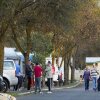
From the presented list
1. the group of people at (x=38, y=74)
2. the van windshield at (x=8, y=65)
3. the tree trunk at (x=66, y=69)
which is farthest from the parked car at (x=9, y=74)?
the tree trunk at (x=66, y=69)

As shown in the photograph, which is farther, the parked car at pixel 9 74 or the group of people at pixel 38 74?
the parked car at pixel 9 74

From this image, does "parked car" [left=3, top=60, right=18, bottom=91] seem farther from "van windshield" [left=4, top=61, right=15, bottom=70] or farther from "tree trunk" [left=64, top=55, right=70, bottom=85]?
"tree trunk" [left=64, top=55, right=70, bottom=85]

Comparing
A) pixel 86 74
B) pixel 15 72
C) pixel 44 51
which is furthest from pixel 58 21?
pixel 44 51

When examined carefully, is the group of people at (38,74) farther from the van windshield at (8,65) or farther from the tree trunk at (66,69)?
the tree trunk at (66,69)

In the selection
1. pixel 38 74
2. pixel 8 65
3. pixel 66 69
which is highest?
pixel 66 69

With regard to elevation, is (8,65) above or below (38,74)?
above

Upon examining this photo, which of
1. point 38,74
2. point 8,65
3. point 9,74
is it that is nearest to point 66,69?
point 8,65

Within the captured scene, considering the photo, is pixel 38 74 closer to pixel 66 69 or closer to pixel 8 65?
pixel 8 65

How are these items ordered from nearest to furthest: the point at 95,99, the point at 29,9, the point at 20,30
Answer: the point at 95,99 < the point at 29,9 < the point at 20,30

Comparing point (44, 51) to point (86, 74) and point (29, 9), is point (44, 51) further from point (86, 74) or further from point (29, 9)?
point (29, 9)

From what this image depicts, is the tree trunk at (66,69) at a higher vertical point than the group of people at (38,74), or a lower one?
higher

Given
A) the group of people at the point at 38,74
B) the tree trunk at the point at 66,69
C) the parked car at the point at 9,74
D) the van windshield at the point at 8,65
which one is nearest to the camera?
the group of people at the point at 38,74

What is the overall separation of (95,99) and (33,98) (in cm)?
270

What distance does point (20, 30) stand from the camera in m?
27.5
